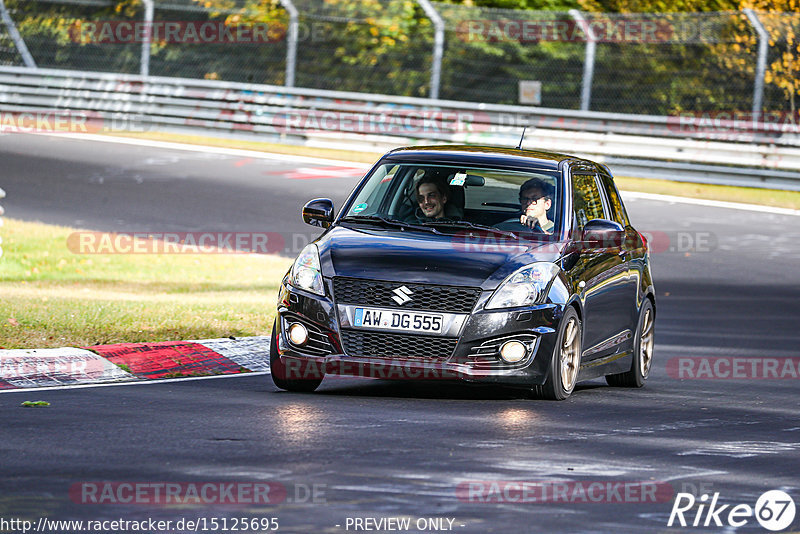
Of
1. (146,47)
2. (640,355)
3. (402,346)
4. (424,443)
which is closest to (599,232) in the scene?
(640,355)

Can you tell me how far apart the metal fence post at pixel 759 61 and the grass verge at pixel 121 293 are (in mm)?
10873

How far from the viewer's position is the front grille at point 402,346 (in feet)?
32.5

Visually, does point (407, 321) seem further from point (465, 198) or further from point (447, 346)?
point (465, 198)

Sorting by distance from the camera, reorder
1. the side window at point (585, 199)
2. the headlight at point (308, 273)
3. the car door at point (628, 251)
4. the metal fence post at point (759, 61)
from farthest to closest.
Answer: the metal fence post at point (759, 61) → the car door at point (628, 251) → the side window at point (585, 199) → the headlight at point (308, 273)

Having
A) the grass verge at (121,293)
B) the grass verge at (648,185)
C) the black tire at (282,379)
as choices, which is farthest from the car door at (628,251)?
the grass verge at (648,185)

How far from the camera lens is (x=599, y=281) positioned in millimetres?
11055

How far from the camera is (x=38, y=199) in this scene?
916 inches

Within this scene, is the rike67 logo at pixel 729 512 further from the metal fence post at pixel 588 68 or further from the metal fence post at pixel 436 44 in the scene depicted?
the metal fence post at pixel 436 44

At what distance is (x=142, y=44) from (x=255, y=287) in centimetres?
1630

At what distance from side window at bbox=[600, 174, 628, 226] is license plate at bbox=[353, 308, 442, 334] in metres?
2.89

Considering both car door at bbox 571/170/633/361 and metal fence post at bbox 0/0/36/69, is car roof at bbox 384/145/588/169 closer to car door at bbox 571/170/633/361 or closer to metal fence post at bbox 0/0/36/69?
car door at bbox 571/170/633/361

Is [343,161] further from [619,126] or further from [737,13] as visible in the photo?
[737,13]

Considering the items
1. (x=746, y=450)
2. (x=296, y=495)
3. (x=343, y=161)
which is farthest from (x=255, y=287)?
(x=343, y=161)

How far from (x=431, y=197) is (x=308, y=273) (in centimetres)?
132
